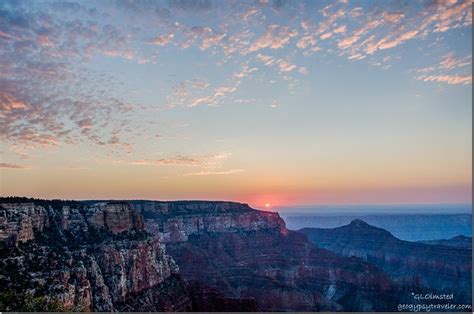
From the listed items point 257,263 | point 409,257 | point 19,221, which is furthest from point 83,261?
point 409,257

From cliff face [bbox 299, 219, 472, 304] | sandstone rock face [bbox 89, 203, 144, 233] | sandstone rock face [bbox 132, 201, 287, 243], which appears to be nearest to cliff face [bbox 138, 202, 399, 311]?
sandstone rock face [bbox 132, 201, 287, 243]

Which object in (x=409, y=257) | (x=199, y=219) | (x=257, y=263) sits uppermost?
(x=199, y=219)

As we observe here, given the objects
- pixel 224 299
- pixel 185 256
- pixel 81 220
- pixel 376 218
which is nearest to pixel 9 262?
pixel 81 220

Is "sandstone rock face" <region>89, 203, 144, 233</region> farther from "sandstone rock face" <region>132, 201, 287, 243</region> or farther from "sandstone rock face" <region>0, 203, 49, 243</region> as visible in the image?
"sandstone rock face" <region>132, 201, 287, 243</region>

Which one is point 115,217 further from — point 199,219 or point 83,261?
point 199,219

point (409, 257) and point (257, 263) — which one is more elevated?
point (257, 263)

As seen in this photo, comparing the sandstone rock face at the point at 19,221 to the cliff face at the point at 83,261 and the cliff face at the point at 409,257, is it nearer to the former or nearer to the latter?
the cliff face at the point at 83,261
